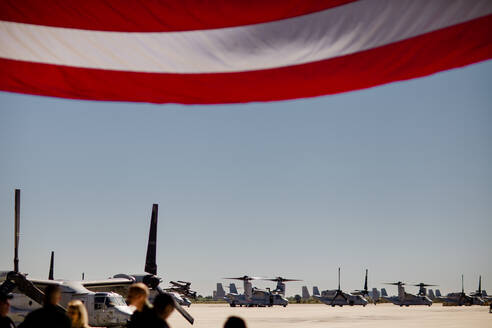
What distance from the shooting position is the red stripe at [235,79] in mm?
6598

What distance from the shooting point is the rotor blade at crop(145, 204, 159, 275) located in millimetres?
25312

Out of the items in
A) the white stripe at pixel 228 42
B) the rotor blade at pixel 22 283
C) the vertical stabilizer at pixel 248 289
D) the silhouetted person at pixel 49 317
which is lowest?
the vertical stabilizer at pixel 248 289

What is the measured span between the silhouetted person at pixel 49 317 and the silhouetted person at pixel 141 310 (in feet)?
2.33

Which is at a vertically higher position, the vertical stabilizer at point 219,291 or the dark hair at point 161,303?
the dark hair at point 161,303

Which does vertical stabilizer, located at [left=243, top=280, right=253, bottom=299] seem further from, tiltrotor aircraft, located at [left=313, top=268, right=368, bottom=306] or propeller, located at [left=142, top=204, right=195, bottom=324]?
propeller, located at [left=142, top=204, right=195, bottom=324]

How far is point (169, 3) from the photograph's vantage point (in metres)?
7.25

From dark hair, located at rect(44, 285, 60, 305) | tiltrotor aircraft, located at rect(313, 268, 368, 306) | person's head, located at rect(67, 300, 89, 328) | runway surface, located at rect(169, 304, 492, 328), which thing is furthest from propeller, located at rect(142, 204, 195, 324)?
tiltrotor aircraft, located at rect(313, 268, 368, 306)

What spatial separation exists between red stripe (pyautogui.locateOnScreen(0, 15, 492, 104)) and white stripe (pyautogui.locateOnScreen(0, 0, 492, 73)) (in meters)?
0.09

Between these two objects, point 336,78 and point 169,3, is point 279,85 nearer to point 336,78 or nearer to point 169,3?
point 336,78

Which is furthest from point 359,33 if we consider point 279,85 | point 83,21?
point 83,21

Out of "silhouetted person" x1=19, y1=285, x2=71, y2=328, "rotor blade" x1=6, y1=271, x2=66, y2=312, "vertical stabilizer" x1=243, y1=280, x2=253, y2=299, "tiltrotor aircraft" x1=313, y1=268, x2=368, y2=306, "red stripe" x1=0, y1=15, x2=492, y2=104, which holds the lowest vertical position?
"tiltrotor aircraft" x1=313, y1=268, x2=368, y2=306

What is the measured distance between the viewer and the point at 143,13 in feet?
24.0

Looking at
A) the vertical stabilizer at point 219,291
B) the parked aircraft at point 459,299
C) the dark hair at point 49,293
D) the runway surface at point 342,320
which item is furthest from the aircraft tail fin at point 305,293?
the dark hair at point 49,293

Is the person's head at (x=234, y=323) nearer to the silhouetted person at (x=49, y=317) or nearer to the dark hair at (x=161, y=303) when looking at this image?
the dark hair at (x=161, y=303)
